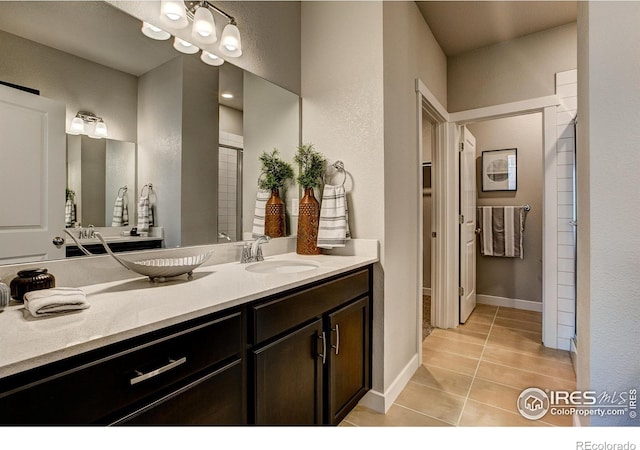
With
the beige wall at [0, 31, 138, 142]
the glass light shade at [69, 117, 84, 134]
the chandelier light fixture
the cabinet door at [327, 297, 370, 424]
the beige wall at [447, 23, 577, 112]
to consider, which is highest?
the beige wall at [447, 23, 577, 112]

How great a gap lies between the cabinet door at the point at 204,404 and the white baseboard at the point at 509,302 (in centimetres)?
346

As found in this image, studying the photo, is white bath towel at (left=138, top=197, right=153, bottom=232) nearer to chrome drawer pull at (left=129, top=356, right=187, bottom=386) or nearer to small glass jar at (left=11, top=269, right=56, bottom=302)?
small glass jar at (left=11, top=269, right=56, bottom=302)

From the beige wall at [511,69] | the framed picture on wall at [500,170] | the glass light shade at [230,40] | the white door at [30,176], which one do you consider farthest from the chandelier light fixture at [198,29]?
the framed picture on wall at [500,170]

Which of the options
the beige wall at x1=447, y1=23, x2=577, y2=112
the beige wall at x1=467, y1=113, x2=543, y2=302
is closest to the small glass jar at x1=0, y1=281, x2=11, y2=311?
the beige wall at x1=447, y1=23, x2=577, y2=112

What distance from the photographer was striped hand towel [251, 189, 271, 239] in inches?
75.7

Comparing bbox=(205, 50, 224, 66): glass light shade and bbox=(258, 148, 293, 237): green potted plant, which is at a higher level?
bbox=(205, 50, 224, 66): glass light shade

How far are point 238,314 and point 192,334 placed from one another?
164 mm

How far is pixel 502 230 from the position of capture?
11.4ft

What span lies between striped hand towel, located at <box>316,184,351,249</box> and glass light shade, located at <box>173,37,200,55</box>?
0.97 metres

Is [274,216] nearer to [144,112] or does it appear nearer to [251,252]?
[251,252]

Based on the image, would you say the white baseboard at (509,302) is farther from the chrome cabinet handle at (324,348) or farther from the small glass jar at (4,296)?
the small glass jar at (4,296)

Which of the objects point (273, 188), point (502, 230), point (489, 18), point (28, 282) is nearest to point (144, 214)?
point (28, 282)

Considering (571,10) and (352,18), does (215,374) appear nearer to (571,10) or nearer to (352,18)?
(352,18)

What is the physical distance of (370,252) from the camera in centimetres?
180
